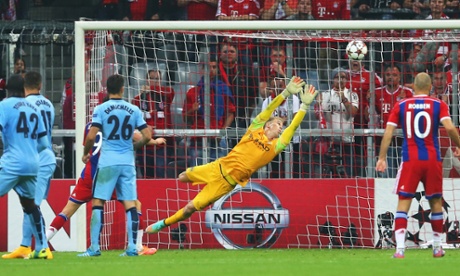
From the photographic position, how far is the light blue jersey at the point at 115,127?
1339cm

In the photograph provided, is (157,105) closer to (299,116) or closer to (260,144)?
(260,144)

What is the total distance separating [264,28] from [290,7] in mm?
3153

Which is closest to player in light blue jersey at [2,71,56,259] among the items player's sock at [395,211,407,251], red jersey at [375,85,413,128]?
player's sock at [395,211,407,251]

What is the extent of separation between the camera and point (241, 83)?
17.4 m

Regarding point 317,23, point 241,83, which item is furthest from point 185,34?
point 317,23

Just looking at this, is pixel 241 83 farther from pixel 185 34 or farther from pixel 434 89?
pixel 434 89

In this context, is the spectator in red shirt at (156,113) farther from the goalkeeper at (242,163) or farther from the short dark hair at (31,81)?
the short dark hair at (31,81)

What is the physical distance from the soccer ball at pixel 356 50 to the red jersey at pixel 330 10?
2906 millimetres

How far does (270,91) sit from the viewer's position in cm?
1716

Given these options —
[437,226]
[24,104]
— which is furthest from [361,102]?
[24,104]

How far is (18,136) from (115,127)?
1173 millimetres

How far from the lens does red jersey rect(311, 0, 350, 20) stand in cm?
1925

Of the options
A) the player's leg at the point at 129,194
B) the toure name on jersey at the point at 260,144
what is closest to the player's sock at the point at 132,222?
the player's leg at the point at 129,194

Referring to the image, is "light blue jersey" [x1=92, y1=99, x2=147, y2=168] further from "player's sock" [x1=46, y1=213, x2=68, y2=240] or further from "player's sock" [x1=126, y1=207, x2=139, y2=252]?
"player's sock" [x1=46, y1=213, x2=68, y2=240]
